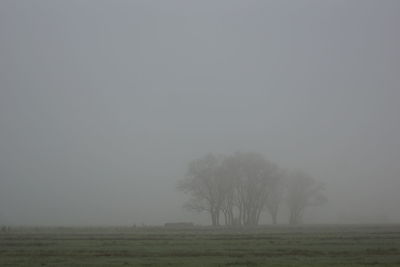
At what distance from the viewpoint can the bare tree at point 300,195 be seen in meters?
99.4

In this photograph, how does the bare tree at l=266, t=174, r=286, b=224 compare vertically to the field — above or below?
above

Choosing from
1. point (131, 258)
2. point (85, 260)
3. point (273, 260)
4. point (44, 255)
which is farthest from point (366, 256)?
point (44, 255)

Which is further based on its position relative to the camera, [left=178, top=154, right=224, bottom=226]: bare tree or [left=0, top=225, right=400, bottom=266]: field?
[left=178, top=154, right=224, bottom=226]: bare tree

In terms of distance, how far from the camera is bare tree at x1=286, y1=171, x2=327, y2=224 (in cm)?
9938

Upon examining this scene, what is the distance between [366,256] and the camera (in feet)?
78.9

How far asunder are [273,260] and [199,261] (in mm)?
3841

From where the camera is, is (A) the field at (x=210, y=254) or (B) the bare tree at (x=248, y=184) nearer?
(A) the field at (x=210, y=254)

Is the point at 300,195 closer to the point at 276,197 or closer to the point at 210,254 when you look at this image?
the point at 276,197

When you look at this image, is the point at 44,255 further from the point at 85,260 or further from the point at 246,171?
the point at 246,171

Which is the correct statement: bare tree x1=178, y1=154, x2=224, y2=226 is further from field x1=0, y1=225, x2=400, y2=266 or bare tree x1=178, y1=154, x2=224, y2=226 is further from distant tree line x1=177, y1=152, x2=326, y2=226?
field x1=0, y1=225, x2=400, y2=266

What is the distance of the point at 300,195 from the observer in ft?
326

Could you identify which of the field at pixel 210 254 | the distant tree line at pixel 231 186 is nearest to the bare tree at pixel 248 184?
the distant tree line at pixel 231 186

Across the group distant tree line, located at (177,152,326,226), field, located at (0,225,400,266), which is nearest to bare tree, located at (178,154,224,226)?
distant tree line, located at (177,152,326,226)

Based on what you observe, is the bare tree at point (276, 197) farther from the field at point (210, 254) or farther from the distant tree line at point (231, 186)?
the field at point (210, 254)
